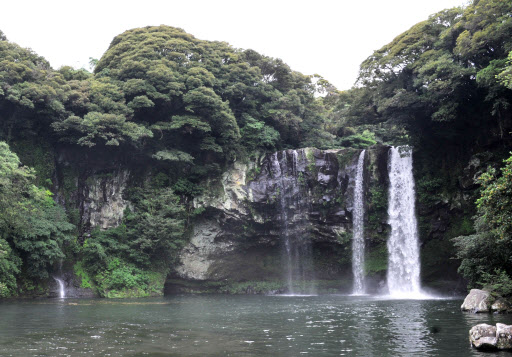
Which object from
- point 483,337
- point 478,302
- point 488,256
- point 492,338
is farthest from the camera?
point 488,256

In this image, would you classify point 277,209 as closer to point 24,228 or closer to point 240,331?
point 24,228

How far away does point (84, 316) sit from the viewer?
48.9 feet

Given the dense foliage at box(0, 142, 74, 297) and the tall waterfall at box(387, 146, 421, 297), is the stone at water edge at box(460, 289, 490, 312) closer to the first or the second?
the tall waterfall at box(387, 146, 421, 297)

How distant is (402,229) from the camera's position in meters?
26.4

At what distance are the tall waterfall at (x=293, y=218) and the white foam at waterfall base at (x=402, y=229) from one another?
16.7 feet

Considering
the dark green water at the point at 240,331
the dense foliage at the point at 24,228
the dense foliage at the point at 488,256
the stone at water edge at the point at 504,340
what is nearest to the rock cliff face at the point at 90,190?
the dense foliage at the point at 24,228

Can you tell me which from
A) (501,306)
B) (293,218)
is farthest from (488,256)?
(293,218)

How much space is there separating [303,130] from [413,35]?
31.6ft

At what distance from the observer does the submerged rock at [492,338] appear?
27.6 ft

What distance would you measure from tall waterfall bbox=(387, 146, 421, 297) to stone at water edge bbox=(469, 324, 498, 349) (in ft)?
55.3

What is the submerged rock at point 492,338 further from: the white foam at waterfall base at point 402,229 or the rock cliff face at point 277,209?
the rock cliff face at point 277,209

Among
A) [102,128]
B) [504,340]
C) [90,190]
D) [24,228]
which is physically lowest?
[504,340]

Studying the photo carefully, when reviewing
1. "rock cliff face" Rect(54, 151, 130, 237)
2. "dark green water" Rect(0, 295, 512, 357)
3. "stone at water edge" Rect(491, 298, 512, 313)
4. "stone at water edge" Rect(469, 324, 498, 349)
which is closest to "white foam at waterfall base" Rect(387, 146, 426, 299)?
"dark green water" Rect(0, 295, 512, 357)

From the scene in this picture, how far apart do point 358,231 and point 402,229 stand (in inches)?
99.2
